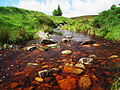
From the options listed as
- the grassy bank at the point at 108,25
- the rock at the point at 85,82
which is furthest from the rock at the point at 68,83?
the grassy bank at the point at 108,25

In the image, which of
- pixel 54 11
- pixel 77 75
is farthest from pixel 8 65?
pixel 54 11

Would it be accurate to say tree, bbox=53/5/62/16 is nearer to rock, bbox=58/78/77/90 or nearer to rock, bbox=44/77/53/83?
rock, bbox=44/77/53/83

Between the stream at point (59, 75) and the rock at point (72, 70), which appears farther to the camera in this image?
the rock at point (72, 70)

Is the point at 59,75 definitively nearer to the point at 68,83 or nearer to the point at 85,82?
the point at 68,83

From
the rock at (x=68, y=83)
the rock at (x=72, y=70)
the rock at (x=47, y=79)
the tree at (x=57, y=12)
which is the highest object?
the tree at (x=57, y=12)

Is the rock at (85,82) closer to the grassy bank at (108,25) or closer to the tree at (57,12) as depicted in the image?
the grassy bank at (108,25)

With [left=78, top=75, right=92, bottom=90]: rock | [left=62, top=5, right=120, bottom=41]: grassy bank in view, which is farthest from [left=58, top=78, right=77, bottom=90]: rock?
[left=62, top=5, right=120, bottom=41]: grassy bank

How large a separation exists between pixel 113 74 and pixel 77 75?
5.20ft

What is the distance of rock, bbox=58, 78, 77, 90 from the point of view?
156 inches

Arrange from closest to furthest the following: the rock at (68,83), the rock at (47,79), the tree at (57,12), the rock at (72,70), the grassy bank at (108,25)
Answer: the rock at (68,83)
the rock at (47,79)
the rock at (72,70)
the grassy bank at (108,25)
the tree at (57,12)

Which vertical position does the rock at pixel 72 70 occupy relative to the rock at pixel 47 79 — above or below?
above

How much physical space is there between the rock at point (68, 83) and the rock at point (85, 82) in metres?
0.22

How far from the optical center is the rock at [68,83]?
397 cm

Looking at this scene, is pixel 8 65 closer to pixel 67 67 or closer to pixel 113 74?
pixel 67 67
